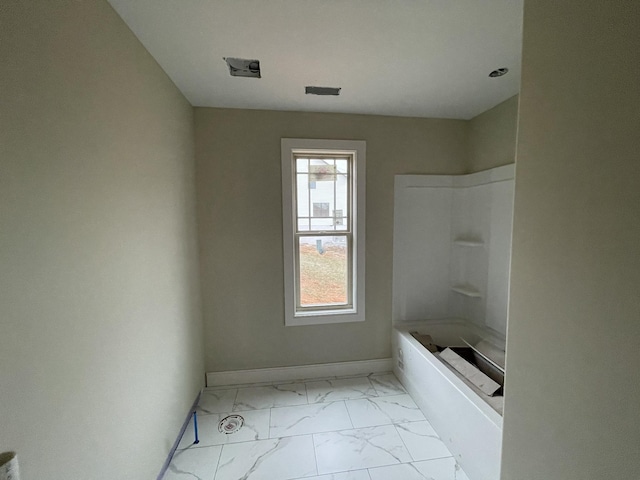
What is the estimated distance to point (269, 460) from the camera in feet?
5.51

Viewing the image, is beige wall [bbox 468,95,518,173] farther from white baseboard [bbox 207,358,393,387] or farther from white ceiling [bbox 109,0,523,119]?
white baseboard [bbox 207,358,393,387]

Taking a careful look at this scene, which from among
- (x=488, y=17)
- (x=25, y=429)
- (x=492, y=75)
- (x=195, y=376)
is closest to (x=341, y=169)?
(x=492, y=75)

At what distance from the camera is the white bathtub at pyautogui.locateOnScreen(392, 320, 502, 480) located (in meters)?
1.41

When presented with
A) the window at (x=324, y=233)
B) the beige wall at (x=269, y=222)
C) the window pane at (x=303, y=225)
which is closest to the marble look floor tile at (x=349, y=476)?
the beige wall at (x=269, y=222)

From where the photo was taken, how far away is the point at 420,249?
8.67ft

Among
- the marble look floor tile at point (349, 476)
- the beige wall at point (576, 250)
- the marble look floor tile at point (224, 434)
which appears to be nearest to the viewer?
the beige wall at point (576, 250)

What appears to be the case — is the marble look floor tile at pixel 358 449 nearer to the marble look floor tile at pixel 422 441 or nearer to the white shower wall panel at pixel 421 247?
the marble look floor tile at pixel 422 441

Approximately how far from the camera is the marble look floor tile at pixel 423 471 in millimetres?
1570

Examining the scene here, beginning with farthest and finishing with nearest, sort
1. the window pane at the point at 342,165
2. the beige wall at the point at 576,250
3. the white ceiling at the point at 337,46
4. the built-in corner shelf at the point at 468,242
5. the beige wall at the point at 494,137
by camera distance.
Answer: the window pane at the point at 342,165 < the built-in corner shelf at the point at 468,242 < the beige wall at the point at 494,137 < the white ceiling at the point at 337,46 < the beige wall at the point at 576,250

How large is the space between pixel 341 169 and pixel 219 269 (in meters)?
1.49

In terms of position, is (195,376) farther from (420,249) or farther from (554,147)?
(554,147)

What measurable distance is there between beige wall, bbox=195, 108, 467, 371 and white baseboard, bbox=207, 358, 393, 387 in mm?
56

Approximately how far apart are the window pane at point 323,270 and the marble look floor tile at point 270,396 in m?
0.76

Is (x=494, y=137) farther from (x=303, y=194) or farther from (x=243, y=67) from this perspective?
(x=243, y=67)
